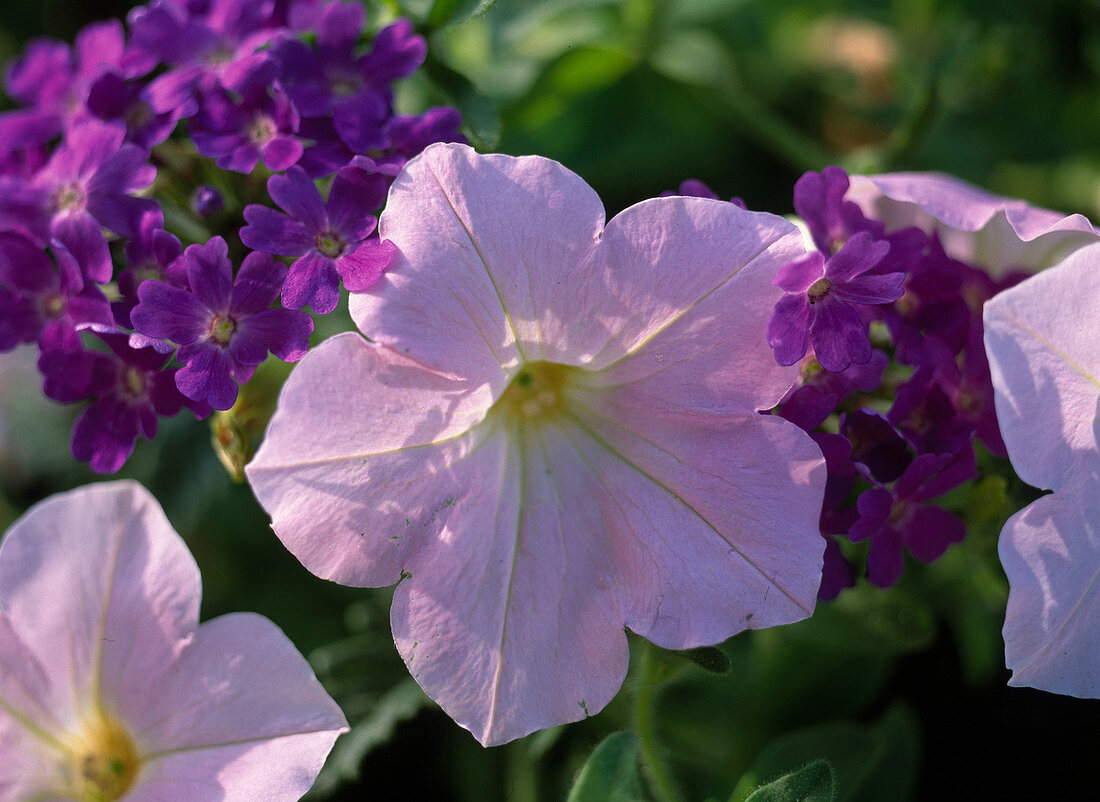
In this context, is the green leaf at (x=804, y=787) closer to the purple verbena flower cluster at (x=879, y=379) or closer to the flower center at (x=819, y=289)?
the purple verbena flower cluster at (x=879, y=379)

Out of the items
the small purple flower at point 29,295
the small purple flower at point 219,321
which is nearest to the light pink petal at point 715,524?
the small purple flower at point 219,321

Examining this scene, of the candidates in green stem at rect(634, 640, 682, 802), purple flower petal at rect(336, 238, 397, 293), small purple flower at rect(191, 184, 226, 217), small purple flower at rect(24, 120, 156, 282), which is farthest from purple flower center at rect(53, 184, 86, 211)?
green stem at rect(634, 640, 682, 802)

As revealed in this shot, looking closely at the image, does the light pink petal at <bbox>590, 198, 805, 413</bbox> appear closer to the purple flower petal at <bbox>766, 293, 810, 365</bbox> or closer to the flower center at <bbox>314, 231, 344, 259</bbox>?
the purple flower petal at <bbox>766, 293, 810, 365</bbox>

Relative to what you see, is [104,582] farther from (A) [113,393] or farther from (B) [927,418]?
(B) [927,418]

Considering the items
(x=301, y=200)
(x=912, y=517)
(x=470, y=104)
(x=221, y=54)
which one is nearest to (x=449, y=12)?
(x=470, y=104)

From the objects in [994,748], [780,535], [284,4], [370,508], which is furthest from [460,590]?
[994,748]
